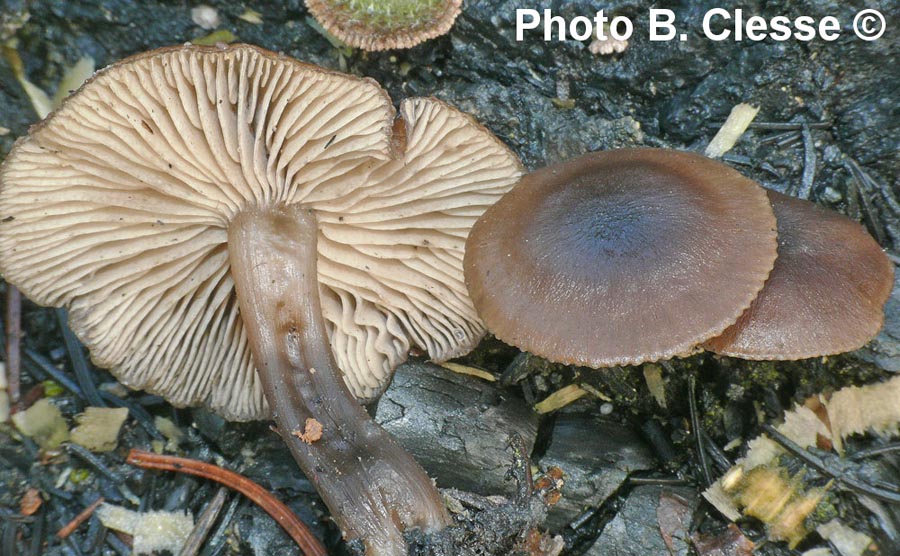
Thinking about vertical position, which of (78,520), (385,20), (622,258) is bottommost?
(78,520)

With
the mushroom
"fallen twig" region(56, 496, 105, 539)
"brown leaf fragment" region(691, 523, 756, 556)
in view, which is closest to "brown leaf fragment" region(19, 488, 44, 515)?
"fallen twig" region(56, 496, 105, 539)

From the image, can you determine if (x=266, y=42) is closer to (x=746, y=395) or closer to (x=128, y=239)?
(x=128, y=239)

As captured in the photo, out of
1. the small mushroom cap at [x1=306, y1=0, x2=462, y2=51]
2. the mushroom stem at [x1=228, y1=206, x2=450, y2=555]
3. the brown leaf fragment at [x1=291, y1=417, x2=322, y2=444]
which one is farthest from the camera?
the small mushroom cap at [x1=306, y1=0, x2=462, y2=51]

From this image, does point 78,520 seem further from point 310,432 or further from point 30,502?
point 310,432

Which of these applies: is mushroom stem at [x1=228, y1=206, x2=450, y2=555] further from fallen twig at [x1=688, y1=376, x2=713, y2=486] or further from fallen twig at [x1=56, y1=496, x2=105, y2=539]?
fallen twig at [x1=688, y1=376, x2=713, y2=486]

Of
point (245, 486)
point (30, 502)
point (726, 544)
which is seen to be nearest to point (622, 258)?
point (726, 544)

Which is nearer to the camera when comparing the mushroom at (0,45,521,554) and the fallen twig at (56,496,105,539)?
the mushroom at (0,45,521,554)
